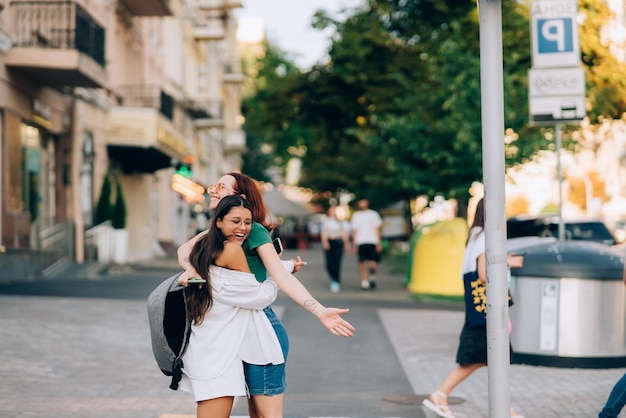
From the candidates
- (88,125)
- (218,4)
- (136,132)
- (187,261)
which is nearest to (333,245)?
(88,125)

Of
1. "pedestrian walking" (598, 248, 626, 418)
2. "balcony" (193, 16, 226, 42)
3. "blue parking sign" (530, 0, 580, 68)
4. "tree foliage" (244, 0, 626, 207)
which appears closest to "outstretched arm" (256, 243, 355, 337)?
"pedestrian walking" (598, 248, 626, 418)

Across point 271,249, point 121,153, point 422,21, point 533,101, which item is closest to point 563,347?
point 533,101

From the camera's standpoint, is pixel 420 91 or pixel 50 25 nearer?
pixel 50 25

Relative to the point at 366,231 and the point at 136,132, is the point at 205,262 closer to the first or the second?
the point at 366,231

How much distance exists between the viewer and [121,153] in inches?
1098

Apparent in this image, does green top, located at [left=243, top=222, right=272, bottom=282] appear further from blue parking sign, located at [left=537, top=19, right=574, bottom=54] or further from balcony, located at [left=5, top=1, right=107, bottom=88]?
balcony, located at [left=5, top=1, right=107, bottom=88]

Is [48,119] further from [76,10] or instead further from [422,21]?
[422,21]

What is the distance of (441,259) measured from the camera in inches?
687

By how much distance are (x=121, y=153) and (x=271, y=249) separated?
Result: 2384 cm

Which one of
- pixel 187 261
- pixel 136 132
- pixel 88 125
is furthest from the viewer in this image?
pixel 136 132

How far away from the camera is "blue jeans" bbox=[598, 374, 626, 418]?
6363 millimetres

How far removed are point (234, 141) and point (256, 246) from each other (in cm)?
5037

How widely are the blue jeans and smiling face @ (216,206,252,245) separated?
3.05 m

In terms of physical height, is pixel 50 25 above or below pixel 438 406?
above
